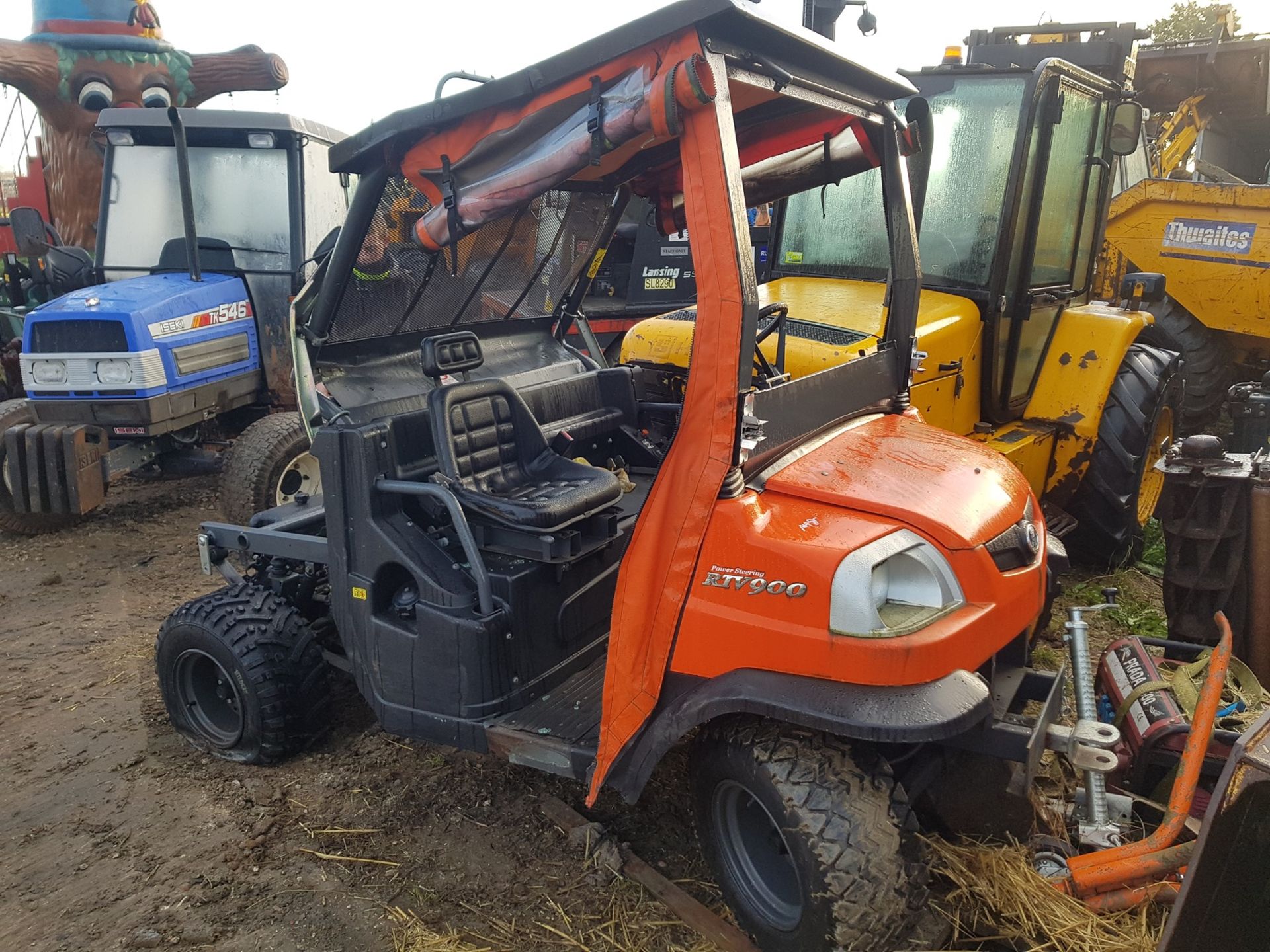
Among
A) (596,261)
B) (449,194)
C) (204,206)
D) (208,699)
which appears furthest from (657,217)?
(204,206)

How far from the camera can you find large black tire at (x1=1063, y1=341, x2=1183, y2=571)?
4.73 meters

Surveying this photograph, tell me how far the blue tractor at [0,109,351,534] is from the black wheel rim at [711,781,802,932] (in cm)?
394

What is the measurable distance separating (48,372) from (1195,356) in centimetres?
857

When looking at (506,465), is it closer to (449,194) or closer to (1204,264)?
(449,194)

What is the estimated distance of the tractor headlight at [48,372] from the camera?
18.3 feet

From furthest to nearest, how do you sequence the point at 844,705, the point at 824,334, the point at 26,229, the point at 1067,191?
the point at 26,229, the point at 1067,191, the point at 824,334, the point at 844,705

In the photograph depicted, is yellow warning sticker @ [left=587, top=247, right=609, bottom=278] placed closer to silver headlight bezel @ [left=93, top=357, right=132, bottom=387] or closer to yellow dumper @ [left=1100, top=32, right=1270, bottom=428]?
silver headlight bezel @ [left=93, top=357, right=132, bottom=387]

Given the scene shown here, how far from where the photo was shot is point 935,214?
4523 mm

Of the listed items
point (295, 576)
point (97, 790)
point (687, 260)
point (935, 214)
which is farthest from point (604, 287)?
point (97, 790)

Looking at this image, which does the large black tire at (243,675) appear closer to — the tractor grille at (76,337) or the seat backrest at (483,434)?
the seat backrest at (483,434)

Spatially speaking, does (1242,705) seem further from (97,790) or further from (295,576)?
(97,790)

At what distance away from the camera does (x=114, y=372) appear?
5.48 metres

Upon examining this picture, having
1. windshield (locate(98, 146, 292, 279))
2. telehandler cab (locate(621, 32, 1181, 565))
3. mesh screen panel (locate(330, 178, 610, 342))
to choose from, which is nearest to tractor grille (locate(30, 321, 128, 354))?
windshield (locate(98, 146, 292, 279))

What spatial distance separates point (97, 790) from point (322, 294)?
1.90 metres
